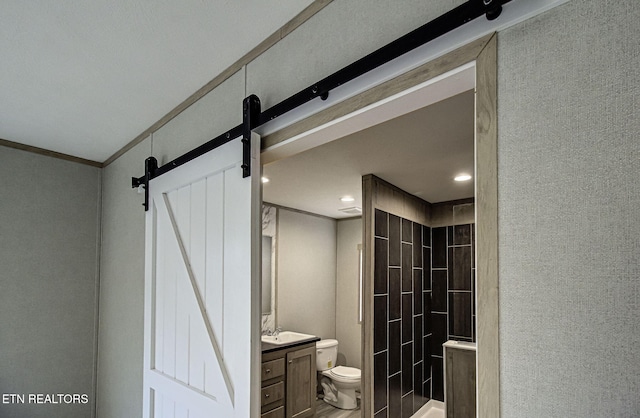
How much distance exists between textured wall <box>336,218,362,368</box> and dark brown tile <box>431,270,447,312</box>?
1146mm

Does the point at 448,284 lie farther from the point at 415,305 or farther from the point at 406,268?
the point at 406,268

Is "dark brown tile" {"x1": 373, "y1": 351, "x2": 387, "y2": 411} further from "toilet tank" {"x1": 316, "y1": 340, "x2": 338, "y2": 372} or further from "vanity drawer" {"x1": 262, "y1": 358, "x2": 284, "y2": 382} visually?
"toilet tank" {"x1": 316, "y1": 340, "x2": 338, "y2": 372}

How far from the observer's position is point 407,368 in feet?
Answer: 14.7

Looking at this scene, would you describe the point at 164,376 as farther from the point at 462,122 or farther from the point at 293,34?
the point at 462,122

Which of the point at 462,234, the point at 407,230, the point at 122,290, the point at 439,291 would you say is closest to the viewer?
the point at 122,290

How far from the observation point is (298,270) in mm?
5645

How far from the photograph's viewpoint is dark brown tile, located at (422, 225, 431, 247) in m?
5.15

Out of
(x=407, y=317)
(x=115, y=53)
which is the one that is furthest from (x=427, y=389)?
(x=115, y=53)

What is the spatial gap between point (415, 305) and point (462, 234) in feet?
3.43

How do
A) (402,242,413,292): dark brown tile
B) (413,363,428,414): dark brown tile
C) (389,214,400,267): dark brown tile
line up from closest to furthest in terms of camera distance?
(389,214,400,267): dark brown tile
(402,242,413,292): dark brown tile
(413,363,428,414): dark brown tile

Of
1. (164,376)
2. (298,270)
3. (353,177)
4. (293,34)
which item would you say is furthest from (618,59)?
(298,270)

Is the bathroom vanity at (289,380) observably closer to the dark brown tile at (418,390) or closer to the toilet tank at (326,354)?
the toilet tank at (326,354)

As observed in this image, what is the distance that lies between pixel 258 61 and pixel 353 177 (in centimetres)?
212

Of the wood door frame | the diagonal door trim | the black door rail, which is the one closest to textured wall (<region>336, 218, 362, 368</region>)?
the diagonal door trim
